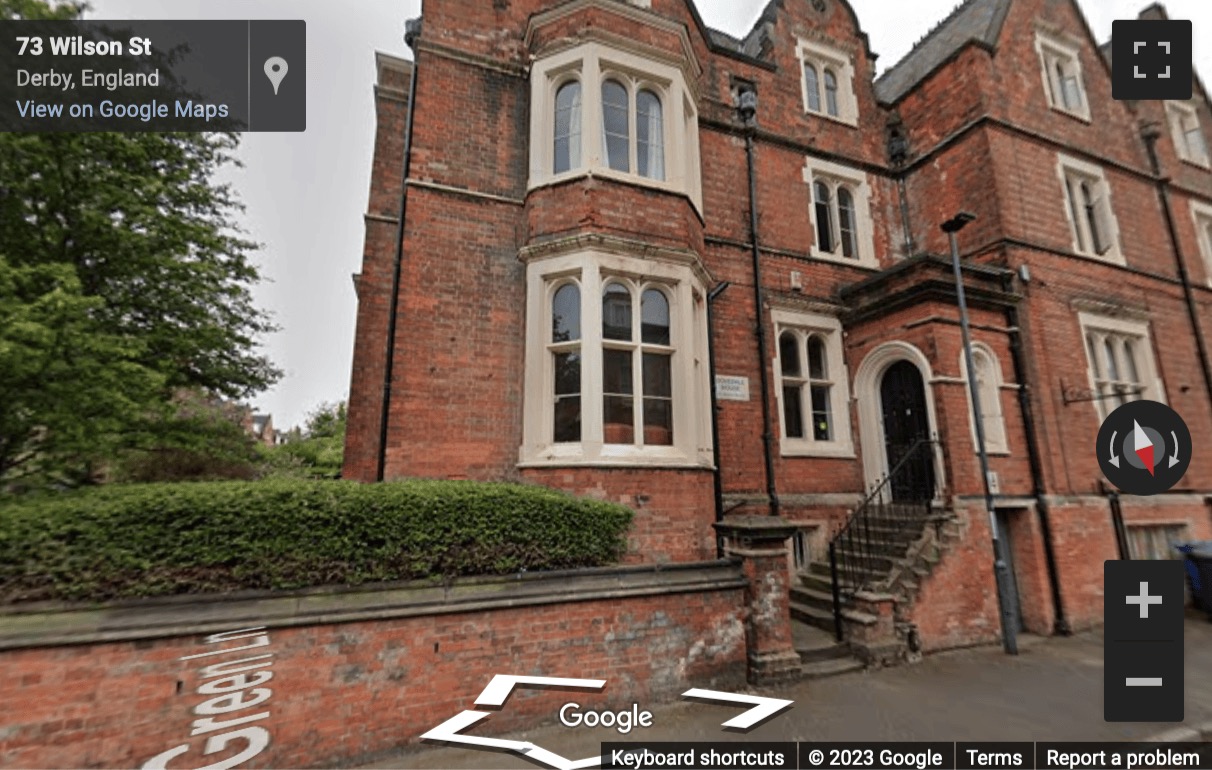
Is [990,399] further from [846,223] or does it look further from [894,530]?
[846,223]

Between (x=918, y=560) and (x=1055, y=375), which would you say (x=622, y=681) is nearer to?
(x=918, y=560)

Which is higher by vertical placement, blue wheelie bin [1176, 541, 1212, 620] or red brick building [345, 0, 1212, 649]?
red brick building [345, 0, 1212, 649]

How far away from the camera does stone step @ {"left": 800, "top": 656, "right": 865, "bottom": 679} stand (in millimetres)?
5586

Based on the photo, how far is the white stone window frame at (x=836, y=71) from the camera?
1096 cm

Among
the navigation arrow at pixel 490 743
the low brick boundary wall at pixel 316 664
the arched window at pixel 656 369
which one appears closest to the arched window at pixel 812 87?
the arched window at pixel 656 369

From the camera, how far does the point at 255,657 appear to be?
3732 mm

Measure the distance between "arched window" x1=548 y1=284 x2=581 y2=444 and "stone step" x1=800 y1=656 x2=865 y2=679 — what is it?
3814 mm

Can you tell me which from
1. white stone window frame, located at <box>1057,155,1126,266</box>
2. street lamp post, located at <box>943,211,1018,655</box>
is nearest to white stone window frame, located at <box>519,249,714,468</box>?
street lamp post, located at <box>943,211,1018,655</box>

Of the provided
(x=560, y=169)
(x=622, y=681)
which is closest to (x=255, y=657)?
(x=622, y=681)

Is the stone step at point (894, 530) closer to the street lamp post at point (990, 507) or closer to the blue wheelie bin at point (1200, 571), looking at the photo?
the street lamp post at point (990, 507)

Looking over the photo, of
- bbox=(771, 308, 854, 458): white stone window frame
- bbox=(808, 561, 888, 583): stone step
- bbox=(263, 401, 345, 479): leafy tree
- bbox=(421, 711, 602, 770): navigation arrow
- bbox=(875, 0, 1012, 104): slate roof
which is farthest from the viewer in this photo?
bbox=(263, 401, 345, 479): leafy tree

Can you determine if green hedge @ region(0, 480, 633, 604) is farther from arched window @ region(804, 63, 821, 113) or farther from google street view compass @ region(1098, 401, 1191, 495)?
arched window @ region(804, 63, 821, 113)

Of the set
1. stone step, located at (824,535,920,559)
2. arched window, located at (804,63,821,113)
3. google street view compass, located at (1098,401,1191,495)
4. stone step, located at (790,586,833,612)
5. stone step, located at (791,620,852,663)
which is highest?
arched window, located at (804,63,821,113)

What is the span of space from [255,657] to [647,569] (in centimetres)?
331
